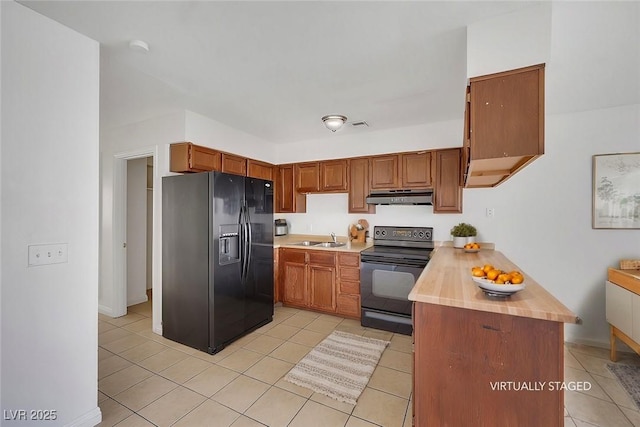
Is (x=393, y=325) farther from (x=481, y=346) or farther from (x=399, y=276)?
(x=481, y=346)

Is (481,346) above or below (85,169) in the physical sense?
below

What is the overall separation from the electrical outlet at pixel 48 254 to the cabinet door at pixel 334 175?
2964 millimetres

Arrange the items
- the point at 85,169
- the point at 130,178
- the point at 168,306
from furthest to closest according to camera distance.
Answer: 1. the point at 130,178
2. the point at 168,306
3. the point at 85,169

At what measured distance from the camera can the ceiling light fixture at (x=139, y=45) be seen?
1.79 m

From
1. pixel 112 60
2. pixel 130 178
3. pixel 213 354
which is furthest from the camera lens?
pixel 130 178

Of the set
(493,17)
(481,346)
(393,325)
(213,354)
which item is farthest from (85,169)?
(393,325)

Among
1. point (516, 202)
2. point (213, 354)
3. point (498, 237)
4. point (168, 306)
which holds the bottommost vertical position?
point (213, 354)

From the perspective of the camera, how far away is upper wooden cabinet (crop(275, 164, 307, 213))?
4.32 meters

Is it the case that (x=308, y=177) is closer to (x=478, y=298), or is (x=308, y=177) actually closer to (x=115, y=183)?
(x=115, y=183)

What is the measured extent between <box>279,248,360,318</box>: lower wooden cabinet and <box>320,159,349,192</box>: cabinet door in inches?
39.1

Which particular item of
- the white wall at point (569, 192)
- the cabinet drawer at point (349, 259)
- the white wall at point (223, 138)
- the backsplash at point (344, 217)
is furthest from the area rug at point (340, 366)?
the white wall at point (223, 138)

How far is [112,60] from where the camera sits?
2.03 meters

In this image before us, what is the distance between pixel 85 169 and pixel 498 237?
12.7 feet

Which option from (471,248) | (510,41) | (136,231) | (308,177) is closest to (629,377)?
(471,248)
